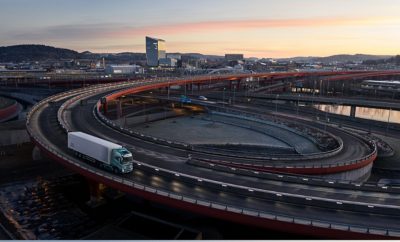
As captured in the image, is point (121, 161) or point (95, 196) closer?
point (121, 161)

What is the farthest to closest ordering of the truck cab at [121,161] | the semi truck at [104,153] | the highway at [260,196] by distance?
the semi truck at [104,153], the truck cab at [121,161], the highway at [260,196]

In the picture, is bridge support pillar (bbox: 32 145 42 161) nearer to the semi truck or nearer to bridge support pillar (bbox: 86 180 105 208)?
the semi truck

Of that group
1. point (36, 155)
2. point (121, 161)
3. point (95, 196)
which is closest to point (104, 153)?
point (121, 161)

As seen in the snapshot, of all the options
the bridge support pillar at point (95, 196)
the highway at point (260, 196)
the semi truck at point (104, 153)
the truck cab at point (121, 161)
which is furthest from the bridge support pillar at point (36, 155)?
the truck cab at point (121, 161)

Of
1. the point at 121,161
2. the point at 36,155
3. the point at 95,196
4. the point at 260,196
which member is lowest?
the point at 95,196

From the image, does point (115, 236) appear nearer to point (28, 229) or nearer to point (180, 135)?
point (28, 229)

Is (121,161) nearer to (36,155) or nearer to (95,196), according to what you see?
(95,196)

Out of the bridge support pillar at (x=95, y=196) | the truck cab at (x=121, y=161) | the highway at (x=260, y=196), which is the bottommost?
the bridge support pillar at (x=95, y=196)

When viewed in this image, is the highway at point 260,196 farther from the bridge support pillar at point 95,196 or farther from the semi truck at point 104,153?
the bridge support pillar at point 95,196
